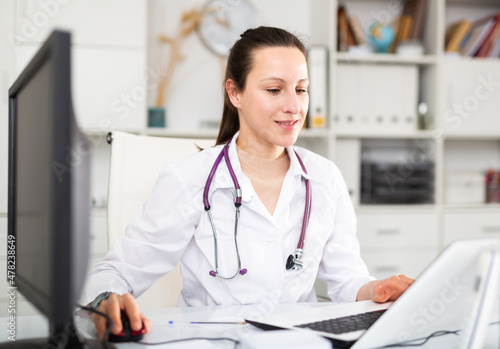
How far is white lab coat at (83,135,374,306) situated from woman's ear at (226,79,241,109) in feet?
0.52

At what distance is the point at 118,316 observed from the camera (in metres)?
0.81

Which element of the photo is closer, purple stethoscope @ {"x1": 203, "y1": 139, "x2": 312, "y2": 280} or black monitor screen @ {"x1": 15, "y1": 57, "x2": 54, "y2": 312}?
black monitor screen @ {"x1": 15, "y1": 57, "x2": 54, "y2": 312}

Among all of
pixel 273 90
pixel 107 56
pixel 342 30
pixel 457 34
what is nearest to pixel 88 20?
pixel 107 56

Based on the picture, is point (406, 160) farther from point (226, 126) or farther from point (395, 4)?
point (226, 126)

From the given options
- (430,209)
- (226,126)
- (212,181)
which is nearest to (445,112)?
(430,209)

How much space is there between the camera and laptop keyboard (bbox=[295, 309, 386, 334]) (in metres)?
0.80

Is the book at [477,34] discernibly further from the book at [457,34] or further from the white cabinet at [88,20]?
the white cabinet at [88,20]

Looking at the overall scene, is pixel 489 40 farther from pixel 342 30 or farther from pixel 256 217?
pixel 256 217

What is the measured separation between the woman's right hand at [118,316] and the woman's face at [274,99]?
623 millimetres

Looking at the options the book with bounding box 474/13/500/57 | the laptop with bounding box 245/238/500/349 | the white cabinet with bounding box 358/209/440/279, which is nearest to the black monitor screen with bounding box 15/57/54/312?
the laptop with bounding box 245/238/500/349

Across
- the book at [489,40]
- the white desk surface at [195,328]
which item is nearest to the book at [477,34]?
the book at [489,40]

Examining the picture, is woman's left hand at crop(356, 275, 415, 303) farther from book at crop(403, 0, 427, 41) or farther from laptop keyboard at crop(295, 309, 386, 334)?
book at crop(403, 0, 427, 41)

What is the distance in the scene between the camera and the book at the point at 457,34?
9.97 feet

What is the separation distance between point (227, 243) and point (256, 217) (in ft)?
0.31
